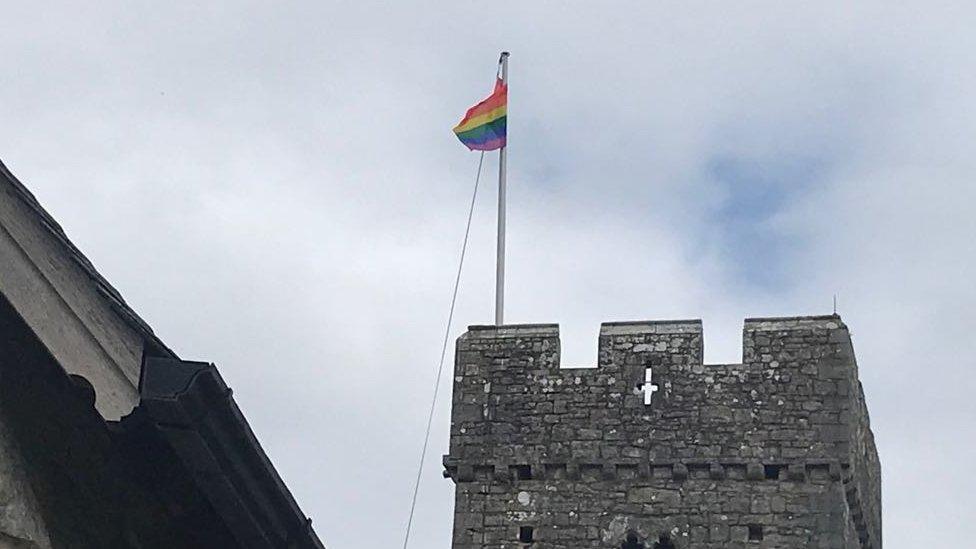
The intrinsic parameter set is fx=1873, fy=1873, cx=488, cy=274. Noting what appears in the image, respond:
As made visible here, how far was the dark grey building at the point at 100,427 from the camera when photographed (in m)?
5.34

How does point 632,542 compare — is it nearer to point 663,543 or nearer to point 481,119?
point 663,543

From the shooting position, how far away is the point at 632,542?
16.2 meters

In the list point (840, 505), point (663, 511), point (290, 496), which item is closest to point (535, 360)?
point (663, 511)

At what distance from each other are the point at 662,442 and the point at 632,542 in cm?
93

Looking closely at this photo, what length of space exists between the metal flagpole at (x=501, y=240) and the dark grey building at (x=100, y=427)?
458 inches

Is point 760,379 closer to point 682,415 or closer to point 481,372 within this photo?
point 682,415

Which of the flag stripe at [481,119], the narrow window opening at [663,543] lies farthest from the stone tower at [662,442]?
the flag stripe at [481,119]

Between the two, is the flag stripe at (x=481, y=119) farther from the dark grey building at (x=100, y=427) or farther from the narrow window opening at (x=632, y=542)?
the dark grey building at (x=100, y=427)

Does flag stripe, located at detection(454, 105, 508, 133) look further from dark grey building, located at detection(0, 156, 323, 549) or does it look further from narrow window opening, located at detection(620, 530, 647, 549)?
dark grey building, located at detection(0, 156, 323, 549)

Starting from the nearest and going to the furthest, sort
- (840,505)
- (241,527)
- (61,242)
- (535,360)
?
(61,242) < (241,527) < (840,505) < (535,360)

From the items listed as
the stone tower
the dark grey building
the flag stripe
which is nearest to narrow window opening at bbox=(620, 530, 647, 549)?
the stone tower

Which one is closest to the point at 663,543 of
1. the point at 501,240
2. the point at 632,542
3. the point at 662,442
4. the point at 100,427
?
the point at 632,542

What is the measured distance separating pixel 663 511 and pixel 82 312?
10.9m

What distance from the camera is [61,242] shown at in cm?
574
